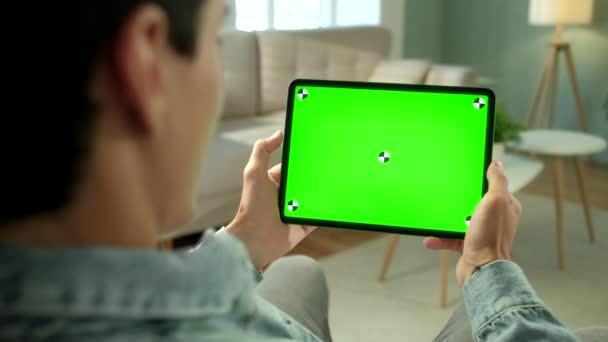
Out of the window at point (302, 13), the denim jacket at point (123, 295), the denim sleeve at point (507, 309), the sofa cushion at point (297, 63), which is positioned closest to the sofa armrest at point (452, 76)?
the sofa cushion at point (297, 63)

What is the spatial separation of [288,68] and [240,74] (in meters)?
0.25

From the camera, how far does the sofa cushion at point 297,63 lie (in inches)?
126

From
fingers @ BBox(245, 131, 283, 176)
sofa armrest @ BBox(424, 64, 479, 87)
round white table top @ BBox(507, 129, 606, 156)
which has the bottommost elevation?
round white table top @ BBox(507, 129, 606, 156)

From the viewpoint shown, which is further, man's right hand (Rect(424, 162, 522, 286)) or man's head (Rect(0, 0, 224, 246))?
man's right hand (Rect(424, 162, 522, 286))

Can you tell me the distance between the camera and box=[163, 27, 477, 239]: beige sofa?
3.07 metres

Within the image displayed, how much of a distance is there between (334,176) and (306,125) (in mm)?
91

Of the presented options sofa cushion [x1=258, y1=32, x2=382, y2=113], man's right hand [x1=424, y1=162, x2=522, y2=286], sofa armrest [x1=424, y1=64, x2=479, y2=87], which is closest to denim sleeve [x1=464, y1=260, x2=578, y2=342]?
man's right hand [x1=424, y1=162, x2=522, y2=286]

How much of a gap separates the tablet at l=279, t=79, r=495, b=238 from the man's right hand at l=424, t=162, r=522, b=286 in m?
0.10

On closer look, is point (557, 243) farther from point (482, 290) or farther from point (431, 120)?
point (482, 290)

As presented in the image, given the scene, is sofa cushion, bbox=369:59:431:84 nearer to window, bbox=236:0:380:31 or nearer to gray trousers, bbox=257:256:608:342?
window, bbox=236:0:380:31

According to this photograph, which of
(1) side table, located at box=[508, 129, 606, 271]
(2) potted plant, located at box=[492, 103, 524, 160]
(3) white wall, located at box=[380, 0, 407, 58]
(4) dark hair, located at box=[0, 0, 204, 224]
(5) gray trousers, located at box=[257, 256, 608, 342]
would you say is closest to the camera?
(4) dark hair, located at box=[0, 0, 204, 224]

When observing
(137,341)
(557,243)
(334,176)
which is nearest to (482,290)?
(334,176)

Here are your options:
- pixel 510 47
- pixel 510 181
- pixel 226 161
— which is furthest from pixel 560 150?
pixel 510 47

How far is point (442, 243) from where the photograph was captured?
102cm
